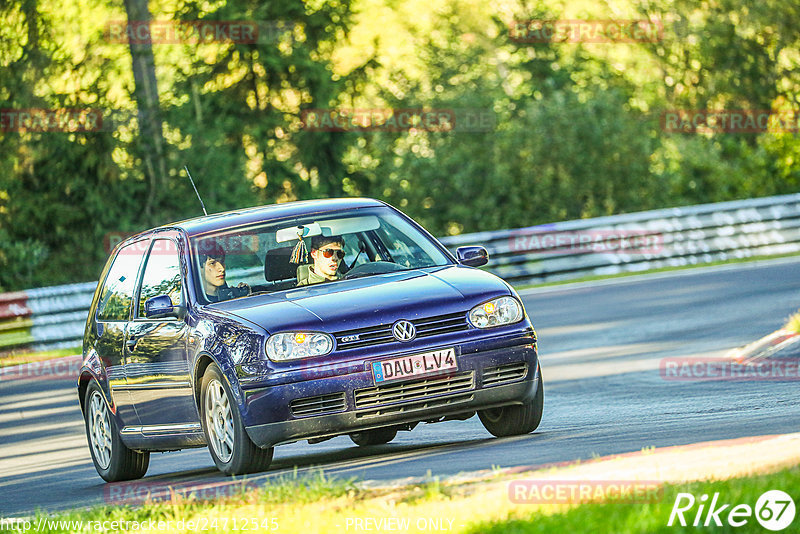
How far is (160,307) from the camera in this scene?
966 centimetres

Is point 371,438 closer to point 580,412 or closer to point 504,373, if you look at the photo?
point 580,412

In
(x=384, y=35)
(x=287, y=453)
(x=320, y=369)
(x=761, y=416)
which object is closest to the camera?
(x=320, y=369)

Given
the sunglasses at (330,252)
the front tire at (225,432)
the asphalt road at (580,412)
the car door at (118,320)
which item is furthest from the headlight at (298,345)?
the car door at (118,320)

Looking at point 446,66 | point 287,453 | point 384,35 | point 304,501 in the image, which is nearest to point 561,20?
point 446,66

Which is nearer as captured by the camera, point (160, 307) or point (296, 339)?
point (296, 339)

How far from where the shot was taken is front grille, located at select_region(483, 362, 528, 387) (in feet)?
29.7

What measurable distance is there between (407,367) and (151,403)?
2180 mm

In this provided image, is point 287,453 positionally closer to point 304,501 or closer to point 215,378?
point 215,378

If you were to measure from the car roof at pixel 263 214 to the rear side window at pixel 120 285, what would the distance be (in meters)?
0.56

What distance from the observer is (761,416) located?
9500 millimetres

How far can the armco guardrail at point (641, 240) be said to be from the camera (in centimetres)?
2792

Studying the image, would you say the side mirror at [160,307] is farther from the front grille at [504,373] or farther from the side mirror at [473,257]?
the front grille at [504,373]

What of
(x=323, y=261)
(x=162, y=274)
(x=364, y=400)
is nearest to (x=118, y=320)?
(x=162, y=274)

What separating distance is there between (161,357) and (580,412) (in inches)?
145
